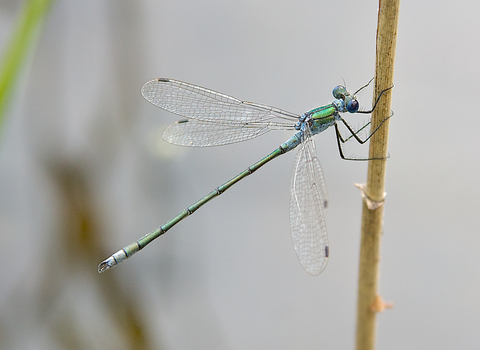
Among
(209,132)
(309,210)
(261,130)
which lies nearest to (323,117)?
(261,130)

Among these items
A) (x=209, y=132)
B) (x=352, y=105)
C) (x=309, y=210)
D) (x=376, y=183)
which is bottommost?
(x=309, y=210)

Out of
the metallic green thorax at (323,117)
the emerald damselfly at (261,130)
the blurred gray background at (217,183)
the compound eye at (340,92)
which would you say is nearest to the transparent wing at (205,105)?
the emerald damselfly at (261,130)

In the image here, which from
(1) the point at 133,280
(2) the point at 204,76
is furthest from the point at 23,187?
(2) the point at 204,76

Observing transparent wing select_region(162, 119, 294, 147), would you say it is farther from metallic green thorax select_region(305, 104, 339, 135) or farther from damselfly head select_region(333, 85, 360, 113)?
damselfly head select_region(333, 85, 360, 113)

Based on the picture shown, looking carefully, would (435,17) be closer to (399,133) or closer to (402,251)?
(399,133)

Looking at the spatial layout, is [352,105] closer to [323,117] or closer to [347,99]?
[347,99]

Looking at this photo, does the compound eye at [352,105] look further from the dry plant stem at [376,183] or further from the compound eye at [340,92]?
the dry plant stem at [376,183]
